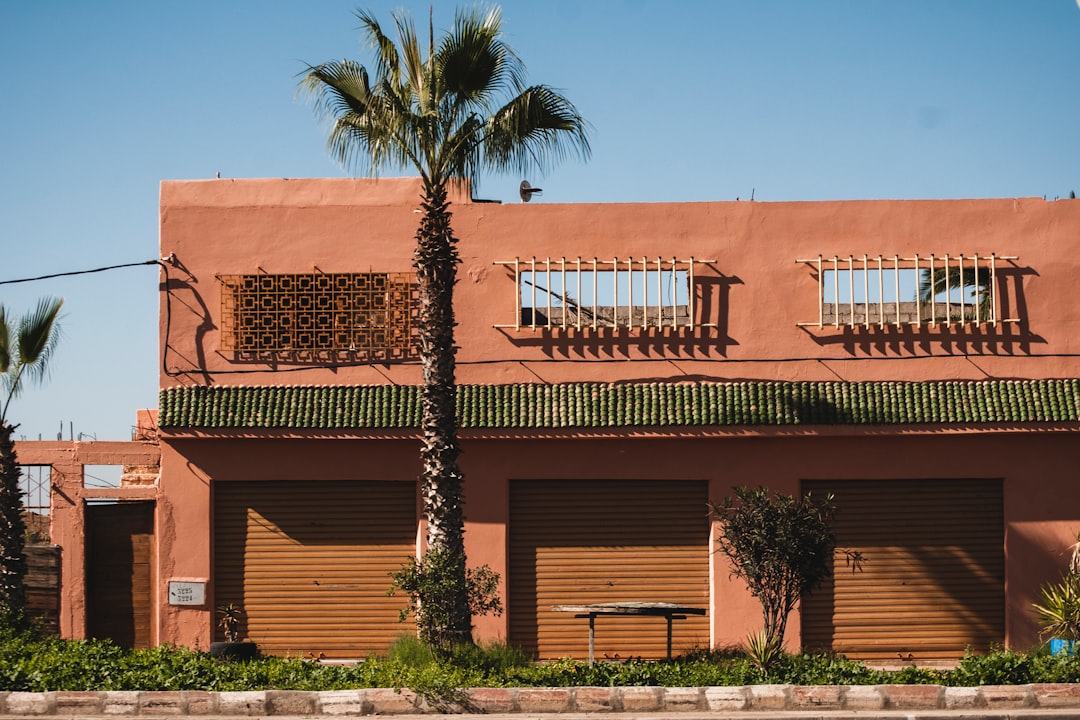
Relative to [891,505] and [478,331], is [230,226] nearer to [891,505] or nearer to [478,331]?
[478,331]

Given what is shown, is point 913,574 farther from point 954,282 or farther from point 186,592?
point 186,592

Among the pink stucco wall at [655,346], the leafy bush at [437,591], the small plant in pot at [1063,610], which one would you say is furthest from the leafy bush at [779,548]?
the small plant in pot at [1063,610]

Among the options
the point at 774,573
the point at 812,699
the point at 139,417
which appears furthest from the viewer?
the point at 139,417

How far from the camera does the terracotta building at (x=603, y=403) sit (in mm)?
20375

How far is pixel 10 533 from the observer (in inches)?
792

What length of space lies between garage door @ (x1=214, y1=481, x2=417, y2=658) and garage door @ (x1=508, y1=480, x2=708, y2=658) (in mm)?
1895

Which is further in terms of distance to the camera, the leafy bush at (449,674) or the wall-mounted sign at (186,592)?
the wall-mounted sign at (186,592)

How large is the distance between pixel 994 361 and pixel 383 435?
9.55m

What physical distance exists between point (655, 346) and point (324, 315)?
5276 millimetres

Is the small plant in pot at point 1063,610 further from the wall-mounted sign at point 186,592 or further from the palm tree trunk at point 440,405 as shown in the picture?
the wall-mounted sign at point 186,592

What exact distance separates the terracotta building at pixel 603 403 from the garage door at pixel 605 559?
4cm

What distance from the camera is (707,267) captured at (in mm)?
20875

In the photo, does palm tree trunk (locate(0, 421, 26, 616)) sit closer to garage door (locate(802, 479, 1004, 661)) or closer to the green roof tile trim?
the green roof tile trim

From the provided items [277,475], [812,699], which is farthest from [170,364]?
[812,699]
